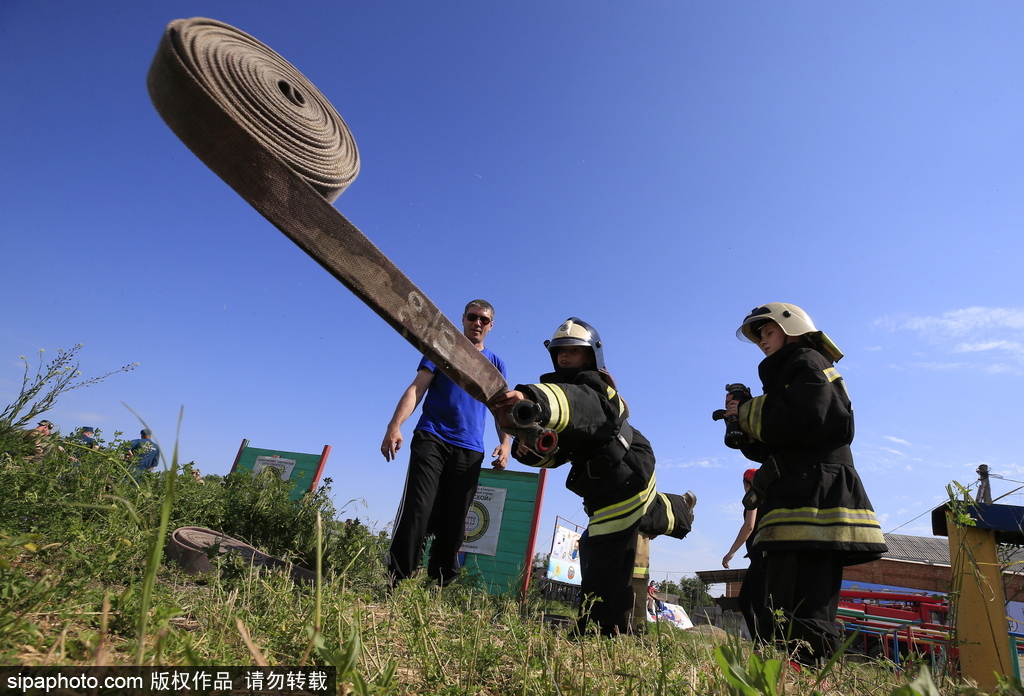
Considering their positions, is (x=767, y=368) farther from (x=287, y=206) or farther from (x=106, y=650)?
(x=106, y=650)

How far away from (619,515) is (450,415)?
5.32ft

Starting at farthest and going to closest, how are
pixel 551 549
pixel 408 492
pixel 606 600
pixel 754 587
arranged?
pixel 551 549 → pixel 408 492 → pixel 754 587 → pixel 606 600

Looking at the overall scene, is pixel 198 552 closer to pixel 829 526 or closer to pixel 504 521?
pixel 829 526

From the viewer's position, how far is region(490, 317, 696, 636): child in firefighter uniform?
124 inches

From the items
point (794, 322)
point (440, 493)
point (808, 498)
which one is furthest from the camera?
point (440, 493)

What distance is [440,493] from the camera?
14.6 ft

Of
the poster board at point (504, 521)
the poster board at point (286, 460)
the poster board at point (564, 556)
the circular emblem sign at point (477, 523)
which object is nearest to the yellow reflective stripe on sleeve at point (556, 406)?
the poster board at point (504, 521)

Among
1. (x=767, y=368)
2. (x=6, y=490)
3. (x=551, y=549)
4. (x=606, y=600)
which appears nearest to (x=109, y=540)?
(x=6, y=490)

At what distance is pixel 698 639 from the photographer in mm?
2014

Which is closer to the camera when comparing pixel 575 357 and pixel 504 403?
pixel 504 403

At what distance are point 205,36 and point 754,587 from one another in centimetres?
426

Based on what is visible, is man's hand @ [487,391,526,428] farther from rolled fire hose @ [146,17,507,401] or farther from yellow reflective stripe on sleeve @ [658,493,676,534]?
yellow reflective stripe on sleeve @ [658,493,676,534]

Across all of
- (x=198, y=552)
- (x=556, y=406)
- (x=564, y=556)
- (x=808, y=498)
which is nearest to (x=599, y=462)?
(x=556, y=406)

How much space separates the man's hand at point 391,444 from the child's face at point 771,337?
276 centimetres
